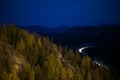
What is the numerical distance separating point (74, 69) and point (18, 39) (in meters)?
39.1

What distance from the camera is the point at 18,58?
368ft

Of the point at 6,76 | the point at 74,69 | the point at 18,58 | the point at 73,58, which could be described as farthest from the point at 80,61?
the point at 6,76

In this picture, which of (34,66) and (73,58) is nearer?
(34,66)

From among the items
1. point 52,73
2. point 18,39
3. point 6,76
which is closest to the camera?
point 6,76

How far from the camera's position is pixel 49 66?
122 m

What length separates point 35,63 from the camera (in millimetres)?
124625

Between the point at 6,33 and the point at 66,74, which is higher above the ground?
the point at 6,33

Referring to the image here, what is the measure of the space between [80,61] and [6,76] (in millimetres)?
67774

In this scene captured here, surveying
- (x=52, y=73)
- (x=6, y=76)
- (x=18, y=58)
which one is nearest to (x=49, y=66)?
(x=52, y=73)

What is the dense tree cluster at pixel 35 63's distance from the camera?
105031mm

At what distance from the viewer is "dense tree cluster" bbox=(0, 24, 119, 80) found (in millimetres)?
105031

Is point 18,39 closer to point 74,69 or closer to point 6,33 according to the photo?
point 6,33

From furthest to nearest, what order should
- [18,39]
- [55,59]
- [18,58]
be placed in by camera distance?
1. [18,39]
2. [55,59]
3. [18,58]

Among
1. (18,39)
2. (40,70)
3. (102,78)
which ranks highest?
(18,39)
